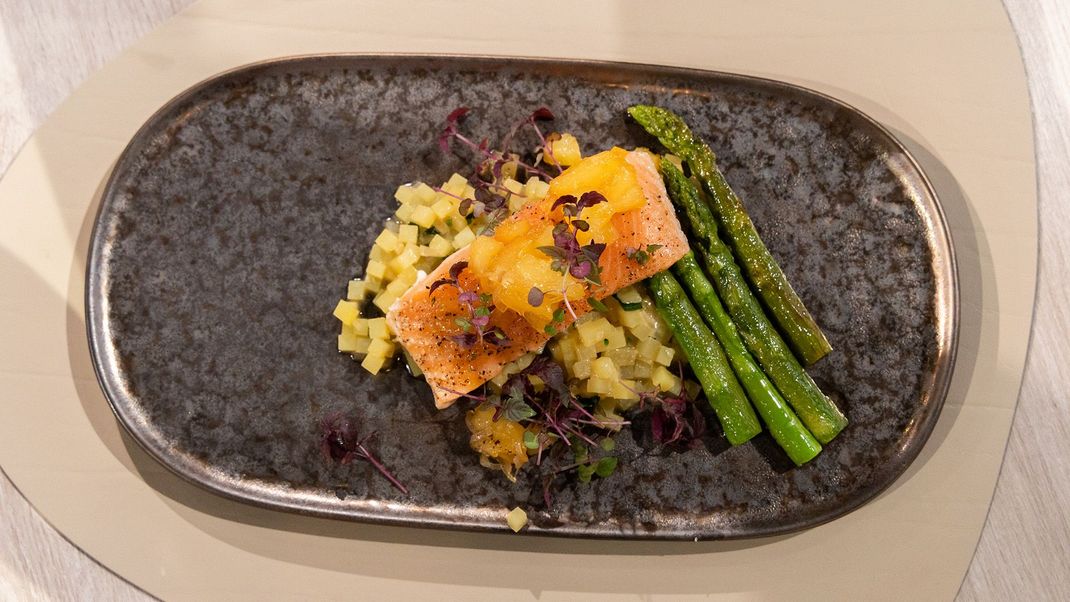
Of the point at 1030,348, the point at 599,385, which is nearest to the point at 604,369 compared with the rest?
the point at 599,385

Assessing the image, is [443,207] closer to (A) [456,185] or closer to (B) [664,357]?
(A) [456,185]

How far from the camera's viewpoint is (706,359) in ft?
9.57

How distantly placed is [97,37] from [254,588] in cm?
276

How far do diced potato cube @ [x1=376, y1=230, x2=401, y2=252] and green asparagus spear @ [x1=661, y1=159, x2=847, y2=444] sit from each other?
1.24m

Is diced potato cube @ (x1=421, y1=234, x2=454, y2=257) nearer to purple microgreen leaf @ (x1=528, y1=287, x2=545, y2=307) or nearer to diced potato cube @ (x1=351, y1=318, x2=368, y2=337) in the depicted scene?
diced potato cube @ (x1=351, y1=318, x2=368, y2=337)

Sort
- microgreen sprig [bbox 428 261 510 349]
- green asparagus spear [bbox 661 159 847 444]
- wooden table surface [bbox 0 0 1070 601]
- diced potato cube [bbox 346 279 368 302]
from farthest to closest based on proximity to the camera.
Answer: wooden table surface [bbox 0 0 1070 601] < diced potato cube [bbox 346 279 368 302] < green asparagus spear [bbox 661 159 847 444] < microgreen sprig [bbox 428 261 510 349]

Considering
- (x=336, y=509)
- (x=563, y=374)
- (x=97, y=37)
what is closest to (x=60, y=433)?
(x=336, y=509)

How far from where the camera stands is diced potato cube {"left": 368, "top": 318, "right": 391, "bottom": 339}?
2.98 metres

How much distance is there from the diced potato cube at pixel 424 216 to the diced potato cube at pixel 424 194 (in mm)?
56

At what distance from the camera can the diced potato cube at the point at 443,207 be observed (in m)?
3.02

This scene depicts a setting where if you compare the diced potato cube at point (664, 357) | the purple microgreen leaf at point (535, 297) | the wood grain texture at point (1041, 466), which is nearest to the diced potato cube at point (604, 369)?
the diced potato cube at point (664, 357)

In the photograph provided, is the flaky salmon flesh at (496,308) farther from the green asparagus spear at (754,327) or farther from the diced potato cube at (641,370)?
the diced potato cube at (641,370)

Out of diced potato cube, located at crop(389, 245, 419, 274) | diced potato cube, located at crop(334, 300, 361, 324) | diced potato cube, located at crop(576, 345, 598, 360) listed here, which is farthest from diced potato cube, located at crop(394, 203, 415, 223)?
diced potato cube, located at crop(576, 345, 598, 360)

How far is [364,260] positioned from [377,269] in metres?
0.12
